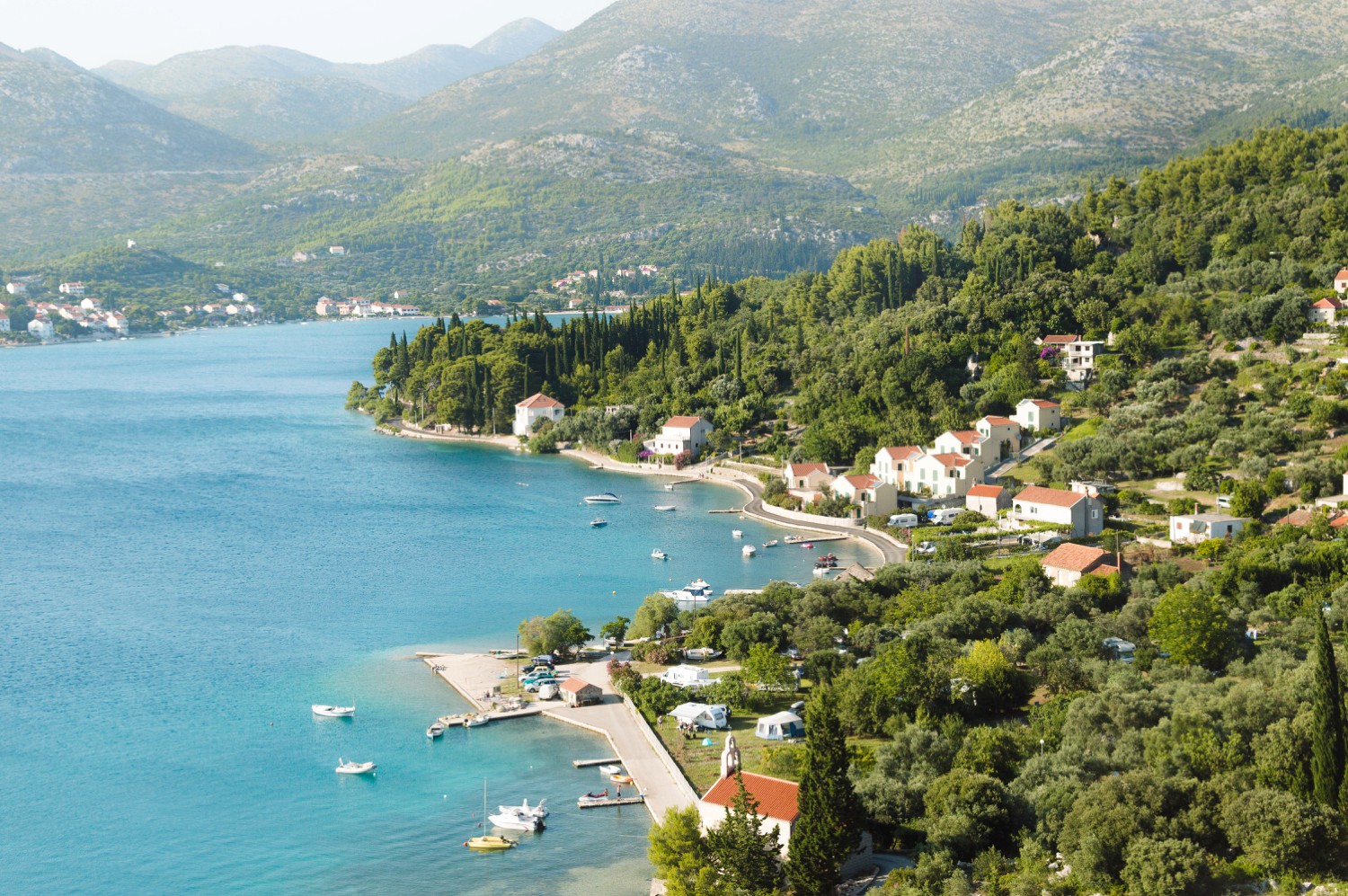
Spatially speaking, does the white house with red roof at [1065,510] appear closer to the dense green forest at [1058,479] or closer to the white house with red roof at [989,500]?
the dense green forest at [1058,479]

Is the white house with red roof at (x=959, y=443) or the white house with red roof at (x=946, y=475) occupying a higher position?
the white house with red roof at (x=959, y=443)

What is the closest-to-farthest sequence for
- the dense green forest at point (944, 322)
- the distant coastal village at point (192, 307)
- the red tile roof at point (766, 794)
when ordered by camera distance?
1. the red tile roof at point (766, 794)
2. the dense green forest at point (944, 322)
3. the distant coastal village at point (192, 307)

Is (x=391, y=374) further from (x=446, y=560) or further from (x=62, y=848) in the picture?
(x=62, y=848)

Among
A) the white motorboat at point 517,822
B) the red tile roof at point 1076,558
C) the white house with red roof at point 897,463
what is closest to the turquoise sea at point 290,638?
the white motorboat at point 517,822

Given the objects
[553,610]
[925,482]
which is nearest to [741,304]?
[925,482]

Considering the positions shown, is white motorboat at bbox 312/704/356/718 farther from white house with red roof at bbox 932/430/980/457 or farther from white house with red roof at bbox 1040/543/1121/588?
white house with red roof at bbox 932/430/980/457

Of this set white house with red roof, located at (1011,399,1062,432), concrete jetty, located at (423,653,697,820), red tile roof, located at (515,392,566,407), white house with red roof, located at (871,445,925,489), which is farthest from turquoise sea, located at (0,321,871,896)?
white house with red roof, located at (1011,399,1062,432)

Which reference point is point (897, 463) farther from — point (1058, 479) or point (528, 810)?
point (528, 810)
